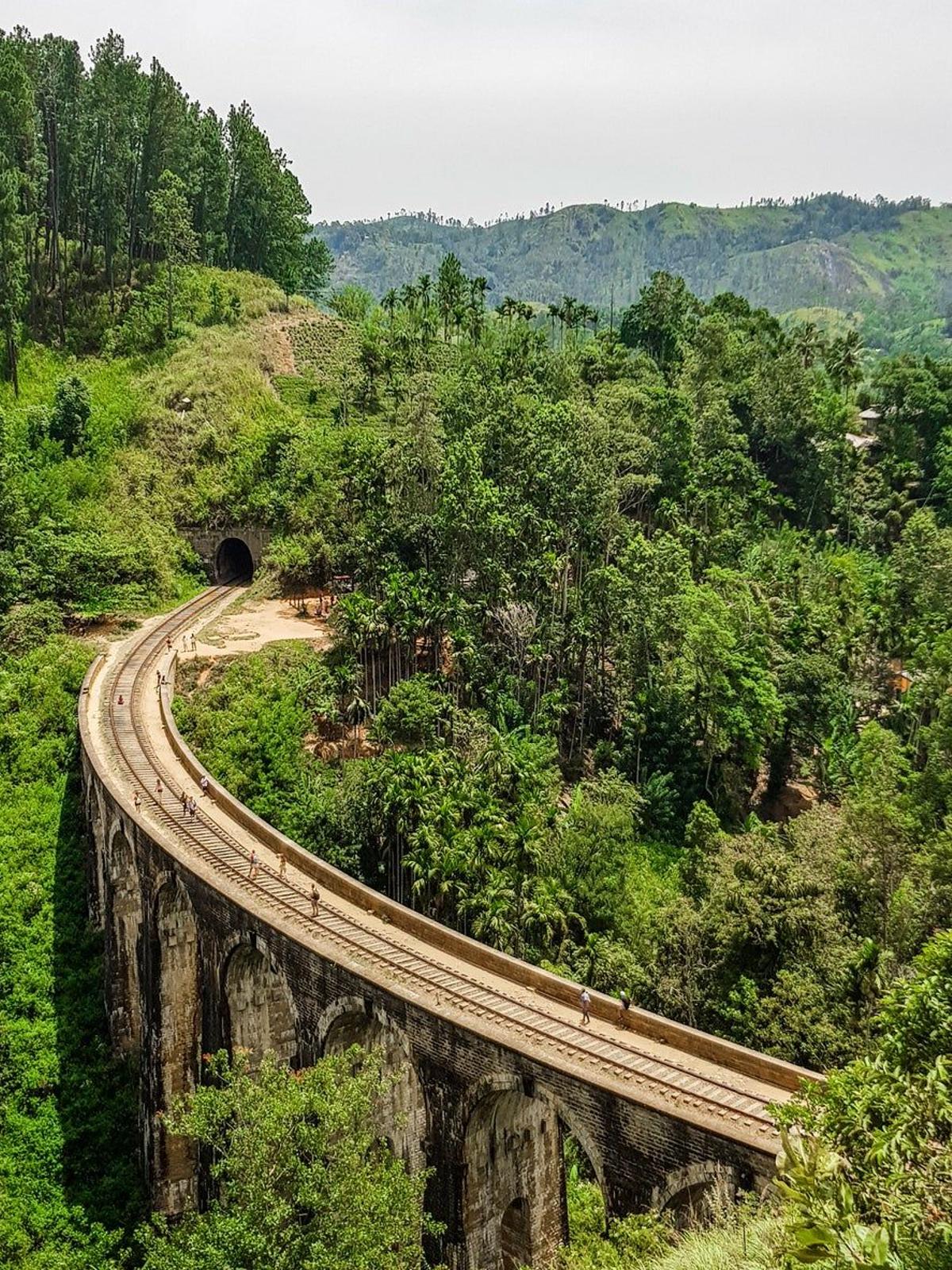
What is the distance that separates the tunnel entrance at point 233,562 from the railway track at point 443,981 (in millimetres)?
25967

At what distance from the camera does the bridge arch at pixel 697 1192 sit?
57.5 feet

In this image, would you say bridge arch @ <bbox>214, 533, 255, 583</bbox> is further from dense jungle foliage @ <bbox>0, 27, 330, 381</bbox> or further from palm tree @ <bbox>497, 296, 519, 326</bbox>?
palm tree @ <bbox>497, 296, 519, 326</bbox>

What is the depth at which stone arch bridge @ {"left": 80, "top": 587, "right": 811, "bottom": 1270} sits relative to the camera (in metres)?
19.2

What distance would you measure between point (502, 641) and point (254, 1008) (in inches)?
952

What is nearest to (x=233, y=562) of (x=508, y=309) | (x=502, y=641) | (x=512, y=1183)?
(x=502, y=641)

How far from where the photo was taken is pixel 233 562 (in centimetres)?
6862

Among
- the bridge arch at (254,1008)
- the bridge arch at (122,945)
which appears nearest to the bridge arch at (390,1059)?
the bridge arch at (254,1008)

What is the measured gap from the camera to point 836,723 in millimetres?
51156

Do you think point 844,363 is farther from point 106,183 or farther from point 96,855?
point 96,855

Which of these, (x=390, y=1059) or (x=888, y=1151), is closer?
(x=888, y=1151)

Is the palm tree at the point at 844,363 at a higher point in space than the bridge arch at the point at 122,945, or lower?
higher

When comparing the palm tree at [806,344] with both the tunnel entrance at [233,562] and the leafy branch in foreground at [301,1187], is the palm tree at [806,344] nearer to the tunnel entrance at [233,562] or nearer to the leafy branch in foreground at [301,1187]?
the tunnel entrance at [233,562]

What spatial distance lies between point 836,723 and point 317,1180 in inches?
1513

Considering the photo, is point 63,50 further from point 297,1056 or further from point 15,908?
point 297,1056
